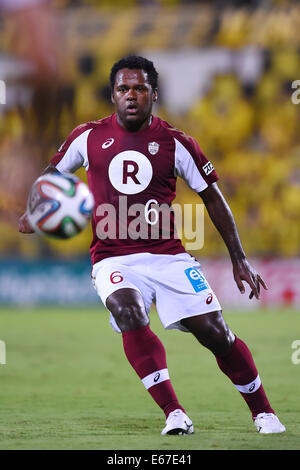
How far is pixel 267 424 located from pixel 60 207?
5.73 ft

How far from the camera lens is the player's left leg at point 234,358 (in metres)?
4.78

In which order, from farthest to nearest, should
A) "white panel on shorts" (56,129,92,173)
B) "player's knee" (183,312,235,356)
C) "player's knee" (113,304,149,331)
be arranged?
"white panel on shorts" (56,129,92,173), "player's knee" (183,312,235,356), "player's knee" (113,304,149,331)

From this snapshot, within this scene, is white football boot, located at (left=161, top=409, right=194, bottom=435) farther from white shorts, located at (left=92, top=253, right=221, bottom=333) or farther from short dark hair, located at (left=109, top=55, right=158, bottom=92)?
short dark hair, located at (left=109, top=55, right=158, bottom=92)

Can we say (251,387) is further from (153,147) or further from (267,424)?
(153,147)

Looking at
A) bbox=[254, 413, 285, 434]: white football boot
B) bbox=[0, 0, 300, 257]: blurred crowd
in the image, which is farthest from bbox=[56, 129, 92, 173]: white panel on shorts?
bbox=[0, 0, 300, 257]: blurred crowd

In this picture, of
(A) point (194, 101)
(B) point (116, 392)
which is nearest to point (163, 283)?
(B) point (116, 392)

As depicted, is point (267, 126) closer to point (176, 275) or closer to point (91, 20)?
point (91, 20)

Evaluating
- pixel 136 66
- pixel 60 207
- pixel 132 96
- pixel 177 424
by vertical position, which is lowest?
pixel 177 424

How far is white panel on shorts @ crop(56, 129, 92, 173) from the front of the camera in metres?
5.11

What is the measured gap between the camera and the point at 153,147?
5043 mm

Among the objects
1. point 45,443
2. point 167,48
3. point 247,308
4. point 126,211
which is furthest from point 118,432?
point 167,48

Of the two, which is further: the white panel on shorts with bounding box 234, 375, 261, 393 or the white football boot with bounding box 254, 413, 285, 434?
the white panel on shorts with bounding box 234, 375, 261, 393

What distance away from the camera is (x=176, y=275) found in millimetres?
4879

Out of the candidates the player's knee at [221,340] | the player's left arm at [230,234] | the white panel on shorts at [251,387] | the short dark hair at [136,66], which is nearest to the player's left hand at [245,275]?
the player's left arm at [230,234]
